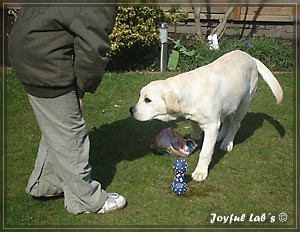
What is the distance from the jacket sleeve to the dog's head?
896mm

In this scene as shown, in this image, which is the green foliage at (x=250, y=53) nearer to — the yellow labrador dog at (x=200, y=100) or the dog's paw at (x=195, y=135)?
the dog's paw at (x=195, y=135)

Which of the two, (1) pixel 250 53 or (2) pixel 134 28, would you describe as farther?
(1) pixel 250 53

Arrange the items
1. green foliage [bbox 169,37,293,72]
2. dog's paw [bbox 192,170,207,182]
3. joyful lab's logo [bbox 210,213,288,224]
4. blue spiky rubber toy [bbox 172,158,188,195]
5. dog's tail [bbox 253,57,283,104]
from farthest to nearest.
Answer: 1. green foliage [bbox 169,37,293,72]
2. dog's tail [bbox 253,57,283,104]
3. dog's paw [bbox 192,170,207,182]
4. blue spiky rubber toy [bbox 172,158,188,195]
5. joyful lab's logo [bbox 210,213,288,224]

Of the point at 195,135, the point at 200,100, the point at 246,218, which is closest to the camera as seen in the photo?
the point at 246,218

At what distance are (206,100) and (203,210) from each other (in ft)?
3.17

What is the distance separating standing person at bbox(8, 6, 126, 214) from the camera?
2941mm

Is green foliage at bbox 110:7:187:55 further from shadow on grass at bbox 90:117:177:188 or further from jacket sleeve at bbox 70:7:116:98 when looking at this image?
jacket sleeve at bbox 70:7:116:98

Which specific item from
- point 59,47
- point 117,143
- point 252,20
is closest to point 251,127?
point 117,143

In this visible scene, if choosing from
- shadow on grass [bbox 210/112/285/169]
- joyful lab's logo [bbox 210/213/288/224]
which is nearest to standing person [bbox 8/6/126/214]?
joyful lab's logo [bbox 210/213/288/224]

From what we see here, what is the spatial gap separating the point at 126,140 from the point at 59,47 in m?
1.95

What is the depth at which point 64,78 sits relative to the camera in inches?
122

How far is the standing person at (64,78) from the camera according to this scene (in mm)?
2941

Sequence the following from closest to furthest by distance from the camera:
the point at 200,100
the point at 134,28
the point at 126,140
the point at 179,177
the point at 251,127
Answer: the point at 179,177, the point at 200,100, the point at 126,140, the point at 251,127, the point at 134,28

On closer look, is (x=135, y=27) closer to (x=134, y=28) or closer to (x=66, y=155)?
(x=134, y=28)
